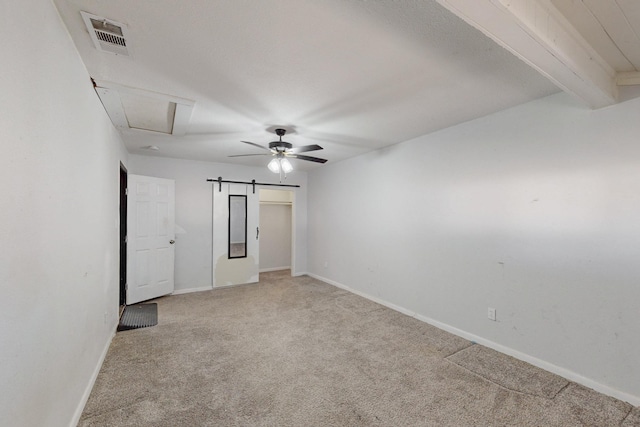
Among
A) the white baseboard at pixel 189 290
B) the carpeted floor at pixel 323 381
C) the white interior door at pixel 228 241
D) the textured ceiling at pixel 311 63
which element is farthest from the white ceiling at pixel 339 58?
the white baseboard at pixel 189 290

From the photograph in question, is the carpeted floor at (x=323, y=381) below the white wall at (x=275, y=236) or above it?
below

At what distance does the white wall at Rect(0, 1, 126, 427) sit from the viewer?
1062mm

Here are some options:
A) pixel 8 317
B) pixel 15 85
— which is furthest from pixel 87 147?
pixel 8 317

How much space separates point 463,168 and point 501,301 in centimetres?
148

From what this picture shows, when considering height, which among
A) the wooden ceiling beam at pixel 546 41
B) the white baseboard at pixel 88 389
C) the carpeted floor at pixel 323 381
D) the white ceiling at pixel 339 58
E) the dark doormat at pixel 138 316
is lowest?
the carpeted floor at pixel 323 381

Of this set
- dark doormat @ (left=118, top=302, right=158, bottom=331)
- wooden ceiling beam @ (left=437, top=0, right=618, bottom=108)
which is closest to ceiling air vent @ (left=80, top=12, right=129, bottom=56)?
wooden ceiling beam @ (left=437, top=0, right=618, bottom=108)

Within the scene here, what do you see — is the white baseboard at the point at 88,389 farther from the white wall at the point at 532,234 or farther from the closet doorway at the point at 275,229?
the closet doorway at the point at 275,229

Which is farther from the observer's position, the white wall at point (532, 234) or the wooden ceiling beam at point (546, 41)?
the white wall at point (532, 234)

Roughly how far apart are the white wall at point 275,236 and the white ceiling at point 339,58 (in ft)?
13.1

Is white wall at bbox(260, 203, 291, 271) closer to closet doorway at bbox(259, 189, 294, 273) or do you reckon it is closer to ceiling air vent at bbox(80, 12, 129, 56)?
closet doorway at bbox(259, 189, 294, 273)

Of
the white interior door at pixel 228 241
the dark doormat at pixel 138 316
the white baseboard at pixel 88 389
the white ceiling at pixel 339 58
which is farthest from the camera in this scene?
the white interior door at pixel 228 241

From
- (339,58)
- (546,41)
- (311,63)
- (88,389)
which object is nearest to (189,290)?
(88,389)

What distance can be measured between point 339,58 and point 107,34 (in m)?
1.43

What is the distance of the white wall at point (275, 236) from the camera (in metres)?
6.84
